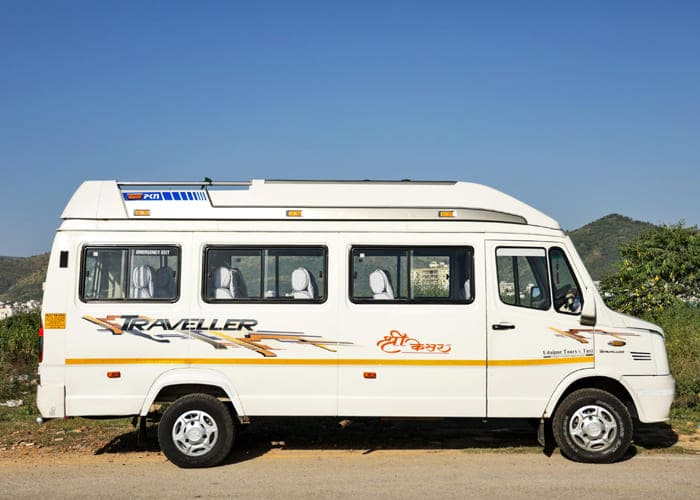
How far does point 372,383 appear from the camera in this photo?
840cm

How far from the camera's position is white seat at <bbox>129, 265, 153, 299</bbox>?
27.9 ft

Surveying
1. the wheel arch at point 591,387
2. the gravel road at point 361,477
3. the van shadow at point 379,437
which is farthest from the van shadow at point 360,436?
the wheel arch at point 591,387

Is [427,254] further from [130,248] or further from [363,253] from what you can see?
[130,248]

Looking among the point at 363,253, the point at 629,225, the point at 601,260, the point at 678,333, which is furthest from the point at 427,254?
the point at 629,225

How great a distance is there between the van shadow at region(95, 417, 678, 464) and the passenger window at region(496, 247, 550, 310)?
1.68 meters

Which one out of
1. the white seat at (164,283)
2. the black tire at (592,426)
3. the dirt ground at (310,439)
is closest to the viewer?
the black tire at (592,426)

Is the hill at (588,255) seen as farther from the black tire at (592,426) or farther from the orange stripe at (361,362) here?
the black tire at (592,426)

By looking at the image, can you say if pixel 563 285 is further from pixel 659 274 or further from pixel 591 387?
pixel 659 274

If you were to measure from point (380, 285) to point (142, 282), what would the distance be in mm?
2672

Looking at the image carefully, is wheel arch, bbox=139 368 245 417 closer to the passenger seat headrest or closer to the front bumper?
the passenger seat headrest

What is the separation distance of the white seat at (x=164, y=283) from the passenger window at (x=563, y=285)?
4.28 m

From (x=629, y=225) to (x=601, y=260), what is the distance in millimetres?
12524

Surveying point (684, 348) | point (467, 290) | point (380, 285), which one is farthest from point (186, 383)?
point (684, 348)

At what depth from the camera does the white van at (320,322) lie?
838cm
